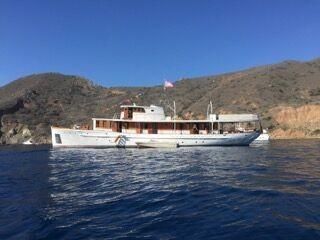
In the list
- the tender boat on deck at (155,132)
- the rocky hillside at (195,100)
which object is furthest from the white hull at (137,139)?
the rocky hillside at (195,100)

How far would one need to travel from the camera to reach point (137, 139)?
62.2m

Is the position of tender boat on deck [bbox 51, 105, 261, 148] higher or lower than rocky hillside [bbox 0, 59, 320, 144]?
lower

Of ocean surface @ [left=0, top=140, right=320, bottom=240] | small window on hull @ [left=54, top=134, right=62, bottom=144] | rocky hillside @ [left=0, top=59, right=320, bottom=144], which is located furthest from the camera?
rocky hillside @ [left=0, top=59, right=320, bottom=144]

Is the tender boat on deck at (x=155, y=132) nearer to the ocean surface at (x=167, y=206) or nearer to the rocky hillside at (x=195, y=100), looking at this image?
the rocky hillside at (x=195, y=100)

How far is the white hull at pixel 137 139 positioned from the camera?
60.8 m

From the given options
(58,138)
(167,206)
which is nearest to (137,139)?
(58,138)

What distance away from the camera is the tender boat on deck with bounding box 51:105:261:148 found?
61.0 metres

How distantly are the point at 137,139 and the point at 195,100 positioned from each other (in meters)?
63.5

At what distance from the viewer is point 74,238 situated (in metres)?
12.6

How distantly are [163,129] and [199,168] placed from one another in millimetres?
33306

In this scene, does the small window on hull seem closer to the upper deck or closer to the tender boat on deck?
the tender boat on deck

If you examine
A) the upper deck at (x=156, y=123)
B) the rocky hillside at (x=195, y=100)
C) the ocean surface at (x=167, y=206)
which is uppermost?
Result: the rocky hillside at (x=195, y=100)

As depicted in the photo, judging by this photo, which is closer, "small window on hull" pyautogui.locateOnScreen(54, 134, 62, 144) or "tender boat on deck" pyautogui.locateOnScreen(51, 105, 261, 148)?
"tender boat on deck" pyautogui.locateOnScreen(51, 105, 261, 148)

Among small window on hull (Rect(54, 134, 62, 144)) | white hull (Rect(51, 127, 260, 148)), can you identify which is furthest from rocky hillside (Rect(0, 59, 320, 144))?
small window on hull (Rect(54, 134, 62, 144))
